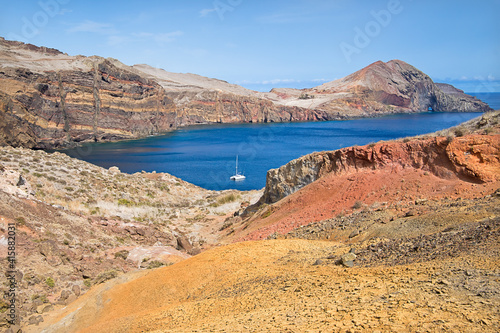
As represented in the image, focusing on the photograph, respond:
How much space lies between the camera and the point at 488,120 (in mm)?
18266

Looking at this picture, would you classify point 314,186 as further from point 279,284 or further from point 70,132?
point 70,132

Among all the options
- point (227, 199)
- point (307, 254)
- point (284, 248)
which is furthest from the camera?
point (227, 199)

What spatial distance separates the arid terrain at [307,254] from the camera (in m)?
6.54

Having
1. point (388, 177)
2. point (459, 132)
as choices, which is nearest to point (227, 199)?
point (388, 177)

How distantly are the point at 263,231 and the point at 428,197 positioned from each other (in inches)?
315

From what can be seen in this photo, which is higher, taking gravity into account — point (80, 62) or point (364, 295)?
point (80, 62)

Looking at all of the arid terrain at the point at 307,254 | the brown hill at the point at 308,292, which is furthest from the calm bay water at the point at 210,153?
the brown hill at the point at 308,292

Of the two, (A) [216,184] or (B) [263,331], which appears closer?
(B) [263,331]

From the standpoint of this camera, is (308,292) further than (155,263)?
No

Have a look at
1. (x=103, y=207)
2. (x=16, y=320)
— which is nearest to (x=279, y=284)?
(x=16, y=320)

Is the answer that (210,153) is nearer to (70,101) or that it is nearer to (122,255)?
(70,101)

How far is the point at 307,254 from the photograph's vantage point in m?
11.2

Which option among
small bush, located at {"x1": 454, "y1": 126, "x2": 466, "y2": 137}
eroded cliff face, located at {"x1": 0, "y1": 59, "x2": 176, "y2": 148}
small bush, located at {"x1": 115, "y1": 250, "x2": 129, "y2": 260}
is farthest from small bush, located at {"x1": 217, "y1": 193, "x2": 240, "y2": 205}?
eroded cliff face, located at {"x1": 0, "y1": 59, "x2": 176, "y2": 148}

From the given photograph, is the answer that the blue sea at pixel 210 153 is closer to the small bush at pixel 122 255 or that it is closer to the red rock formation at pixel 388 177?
the red rock formation at pixel 388 177
